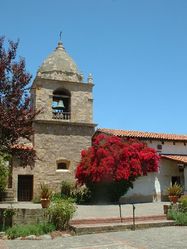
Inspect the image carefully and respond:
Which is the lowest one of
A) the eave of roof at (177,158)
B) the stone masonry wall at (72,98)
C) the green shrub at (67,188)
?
the green shrub at (67,188)

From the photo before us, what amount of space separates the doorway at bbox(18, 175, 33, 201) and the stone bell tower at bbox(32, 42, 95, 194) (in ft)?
1.59

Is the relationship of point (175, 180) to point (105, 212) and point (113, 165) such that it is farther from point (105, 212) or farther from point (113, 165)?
point (105, 212)

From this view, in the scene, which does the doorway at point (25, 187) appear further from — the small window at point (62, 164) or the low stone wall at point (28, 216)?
the low stone wall at point (28, 216)

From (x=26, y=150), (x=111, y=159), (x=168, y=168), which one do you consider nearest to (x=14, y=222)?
(x=26, y=150)

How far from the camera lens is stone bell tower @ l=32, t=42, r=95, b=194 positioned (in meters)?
26.9

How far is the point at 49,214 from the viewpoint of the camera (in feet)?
50.6

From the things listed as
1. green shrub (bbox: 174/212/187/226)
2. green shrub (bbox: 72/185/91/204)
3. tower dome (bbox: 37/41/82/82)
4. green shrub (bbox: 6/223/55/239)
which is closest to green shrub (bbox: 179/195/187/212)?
green shrub (bbox: 174/212/187/226)

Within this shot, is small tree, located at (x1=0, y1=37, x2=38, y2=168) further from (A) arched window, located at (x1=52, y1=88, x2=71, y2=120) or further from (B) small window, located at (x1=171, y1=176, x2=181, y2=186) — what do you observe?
(B) small window, located at (x1=171, y1=176, x2=181, y2=186)

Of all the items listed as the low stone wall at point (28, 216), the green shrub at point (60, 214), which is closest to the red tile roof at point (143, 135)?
the green shrub at point (60, 214)

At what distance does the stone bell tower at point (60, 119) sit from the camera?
26.9m

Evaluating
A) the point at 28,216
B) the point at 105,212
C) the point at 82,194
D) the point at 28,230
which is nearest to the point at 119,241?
the point at 28,230

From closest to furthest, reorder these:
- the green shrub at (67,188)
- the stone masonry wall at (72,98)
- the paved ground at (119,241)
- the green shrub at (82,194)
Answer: the paved ground at (119,241), the green shrub at (82,194), the green shrub at (67,188), the stone masonry wall at (72,98)

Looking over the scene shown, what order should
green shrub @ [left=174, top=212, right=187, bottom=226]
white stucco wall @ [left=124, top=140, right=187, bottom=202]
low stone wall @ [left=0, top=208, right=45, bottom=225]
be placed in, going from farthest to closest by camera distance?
white stucco wall @ [left=124, top=140, right=187, bottom=202] < green shrub @ [left=174, top=212, right=187, bottom=226] < low stone wall @ [left=0, top=208, right=45, bottom=225]

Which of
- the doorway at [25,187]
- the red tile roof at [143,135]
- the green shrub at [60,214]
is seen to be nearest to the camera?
the green shrub at [60,214]
